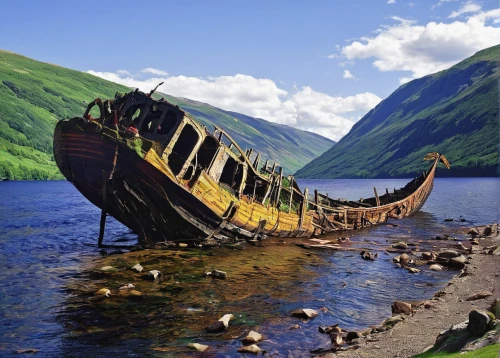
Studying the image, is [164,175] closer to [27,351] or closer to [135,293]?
[135,293]

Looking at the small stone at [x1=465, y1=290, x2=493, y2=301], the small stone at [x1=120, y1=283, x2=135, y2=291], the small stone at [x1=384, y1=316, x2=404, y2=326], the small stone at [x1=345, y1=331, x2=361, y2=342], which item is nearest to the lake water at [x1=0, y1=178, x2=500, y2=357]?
the small stone at [x1=345, y1=331, x2=361, y2=342]

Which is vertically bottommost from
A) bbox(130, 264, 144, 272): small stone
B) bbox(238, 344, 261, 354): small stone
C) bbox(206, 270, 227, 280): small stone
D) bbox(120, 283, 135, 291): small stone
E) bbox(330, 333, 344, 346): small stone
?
bbox(130, 264, 144, 272): small stone

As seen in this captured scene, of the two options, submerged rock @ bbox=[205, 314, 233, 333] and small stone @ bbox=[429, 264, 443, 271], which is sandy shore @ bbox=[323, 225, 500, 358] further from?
submerged rock @ bbox=[205, 314, 233, 333]

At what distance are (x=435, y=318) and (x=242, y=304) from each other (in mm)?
7291

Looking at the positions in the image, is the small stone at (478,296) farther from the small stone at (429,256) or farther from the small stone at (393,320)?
the small stone at (429,256)

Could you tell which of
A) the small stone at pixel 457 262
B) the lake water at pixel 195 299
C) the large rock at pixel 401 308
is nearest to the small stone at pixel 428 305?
the large rock at pixel 401 308

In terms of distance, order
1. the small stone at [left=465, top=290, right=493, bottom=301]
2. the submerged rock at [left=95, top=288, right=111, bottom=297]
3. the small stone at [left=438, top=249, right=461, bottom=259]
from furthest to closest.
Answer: the small stone at [left=438, top=249, right=461, bottom=259] < the submerged rock at [left=95, top=288, right=111, bottom=297] < the small stone at [left=465, top=290, right=493, bottom=301]

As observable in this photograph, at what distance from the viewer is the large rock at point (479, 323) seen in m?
→ 8.73

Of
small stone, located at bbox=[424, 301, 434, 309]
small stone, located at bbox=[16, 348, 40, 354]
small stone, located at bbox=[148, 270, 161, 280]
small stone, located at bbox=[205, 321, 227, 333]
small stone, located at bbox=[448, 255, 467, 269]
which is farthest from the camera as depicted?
small stone, located at bbox=[448, 255, 467, 269]

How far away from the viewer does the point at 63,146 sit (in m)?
25.1

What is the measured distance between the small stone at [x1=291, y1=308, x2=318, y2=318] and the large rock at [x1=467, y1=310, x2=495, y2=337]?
7.01 meters

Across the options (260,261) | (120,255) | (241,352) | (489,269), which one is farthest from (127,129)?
(489,269)

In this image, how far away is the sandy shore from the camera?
11.4 m

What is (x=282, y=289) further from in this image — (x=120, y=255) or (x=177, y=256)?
(x=120, y=255)
